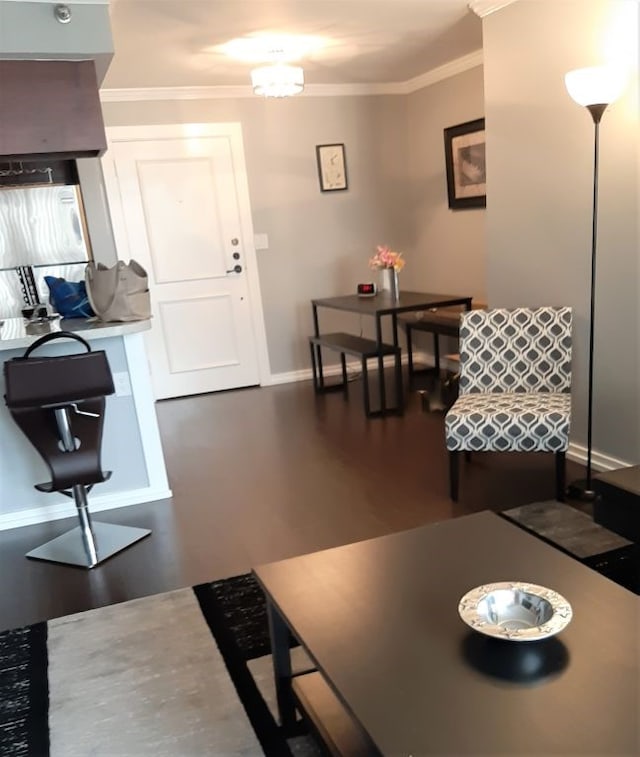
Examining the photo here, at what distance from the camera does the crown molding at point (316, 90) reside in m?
4.77

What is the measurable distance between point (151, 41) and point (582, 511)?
3.40 m

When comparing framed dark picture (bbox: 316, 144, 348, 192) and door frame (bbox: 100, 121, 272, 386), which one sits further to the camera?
framed dark picture (bbox: 316, 144, 348, 192)

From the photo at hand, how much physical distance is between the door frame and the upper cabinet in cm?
172

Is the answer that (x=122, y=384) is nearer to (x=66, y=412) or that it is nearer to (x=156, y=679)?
(x=66, y=412)

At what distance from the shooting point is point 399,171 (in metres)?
5.71

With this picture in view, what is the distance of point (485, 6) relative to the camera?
11.3ft

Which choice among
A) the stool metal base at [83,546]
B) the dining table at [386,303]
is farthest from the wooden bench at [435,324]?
the stool metal base at [83,546]

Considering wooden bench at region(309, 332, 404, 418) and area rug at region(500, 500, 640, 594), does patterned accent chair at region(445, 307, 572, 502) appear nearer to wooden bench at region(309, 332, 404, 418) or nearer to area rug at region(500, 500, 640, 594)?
area rug at region(500, 500, 640, 594)

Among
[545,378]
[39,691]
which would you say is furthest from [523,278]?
[39,691]

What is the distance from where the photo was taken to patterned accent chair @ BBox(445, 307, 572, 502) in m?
2.82

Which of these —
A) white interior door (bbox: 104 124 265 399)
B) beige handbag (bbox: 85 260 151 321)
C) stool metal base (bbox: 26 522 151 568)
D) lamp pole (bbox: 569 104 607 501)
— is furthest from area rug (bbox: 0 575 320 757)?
white interior door (bbox: 104 124 265 399)

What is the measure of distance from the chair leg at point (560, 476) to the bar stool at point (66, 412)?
1.96m

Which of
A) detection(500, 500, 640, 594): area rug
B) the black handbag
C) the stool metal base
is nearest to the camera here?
detection(500, 500, 640, 594): area rug

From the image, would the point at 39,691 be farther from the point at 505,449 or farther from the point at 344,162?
the point at 344,162
